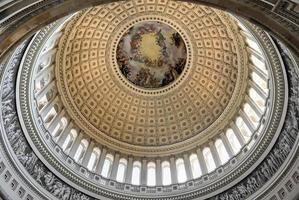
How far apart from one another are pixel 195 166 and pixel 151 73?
8.60 metres

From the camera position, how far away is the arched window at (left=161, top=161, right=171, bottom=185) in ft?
83.0

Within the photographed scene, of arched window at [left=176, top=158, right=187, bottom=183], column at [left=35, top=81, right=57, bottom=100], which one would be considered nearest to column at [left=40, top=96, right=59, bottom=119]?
column at [left=35, top=81, right=57, bottom=100]

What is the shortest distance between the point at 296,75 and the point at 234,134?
29.3ft

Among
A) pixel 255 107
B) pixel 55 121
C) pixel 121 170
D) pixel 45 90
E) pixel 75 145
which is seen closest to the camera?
pixel 255 107

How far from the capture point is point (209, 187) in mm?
21734

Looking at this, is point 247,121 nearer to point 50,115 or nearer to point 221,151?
point 221,151

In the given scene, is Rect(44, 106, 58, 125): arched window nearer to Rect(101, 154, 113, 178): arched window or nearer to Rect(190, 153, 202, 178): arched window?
Rect(101, 154, 113, 178): arched window

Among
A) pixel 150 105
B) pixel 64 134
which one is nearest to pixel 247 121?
pixel 150 105

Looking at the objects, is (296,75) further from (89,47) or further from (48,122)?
(89,47)

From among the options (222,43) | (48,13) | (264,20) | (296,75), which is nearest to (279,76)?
(296,75)

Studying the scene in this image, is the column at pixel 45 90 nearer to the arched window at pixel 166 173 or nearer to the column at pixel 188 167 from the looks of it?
the arched window at pixel 166 173

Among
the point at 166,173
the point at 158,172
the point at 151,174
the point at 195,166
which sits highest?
the point at 195,166

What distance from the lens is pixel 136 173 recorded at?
1029 inches

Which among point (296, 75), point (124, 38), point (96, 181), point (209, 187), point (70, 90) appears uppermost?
point (124, 38)
